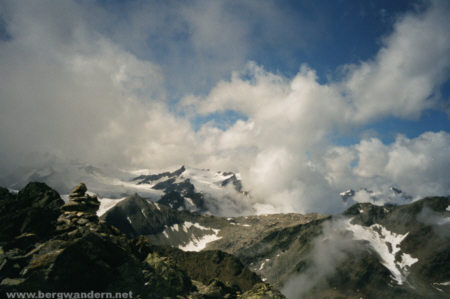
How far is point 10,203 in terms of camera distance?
37.1 metres

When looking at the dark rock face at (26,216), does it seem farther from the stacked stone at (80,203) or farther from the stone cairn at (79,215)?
the stacked stone at (80,203)

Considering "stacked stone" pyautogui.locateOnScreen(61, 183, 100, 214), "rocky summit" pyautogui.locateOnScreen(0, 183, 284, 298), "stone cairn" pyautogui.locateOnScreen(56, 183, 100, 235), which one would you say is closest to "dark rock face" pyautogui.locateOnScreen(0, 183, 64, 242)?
"rocky summit" pyautogui.locateOnScreen(0, 183, 284, 298)

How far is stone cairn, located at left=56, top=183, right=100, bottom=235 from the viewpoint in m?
33.9

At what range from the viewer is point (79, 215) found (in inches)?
1500

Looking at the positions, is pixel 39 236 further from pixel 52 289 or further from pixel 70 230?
pixel 52 289

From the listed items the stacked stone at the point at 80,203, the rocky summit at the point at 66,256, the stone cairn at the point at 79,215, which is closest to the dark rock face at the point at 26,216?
the rocky summit at the point at 66,256

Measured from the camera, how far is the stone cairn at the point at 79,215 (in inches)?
1336

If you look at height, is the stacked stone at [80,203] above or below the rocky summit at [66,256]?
above

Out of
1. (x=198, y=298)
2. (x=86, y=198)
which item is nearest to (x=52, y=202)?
(x=86, y=198)

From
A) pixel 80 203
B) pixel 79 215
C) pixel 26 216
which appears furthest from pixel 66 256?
pixel 80 203

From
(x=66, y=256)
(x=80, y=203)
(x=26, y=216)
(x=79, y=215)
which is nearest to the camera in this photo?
(x=66, y=256)

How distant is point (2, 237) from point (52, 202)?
1278 centimetres

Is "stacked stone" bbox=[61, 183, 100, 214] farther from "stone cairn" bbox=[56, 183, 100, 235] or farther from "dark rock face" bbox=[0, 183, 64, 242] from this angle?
"dark rock face" bbox=[0, 183, 64, 242]

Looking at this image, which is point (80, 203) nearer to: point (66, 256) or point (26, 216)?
point (26, 216)
